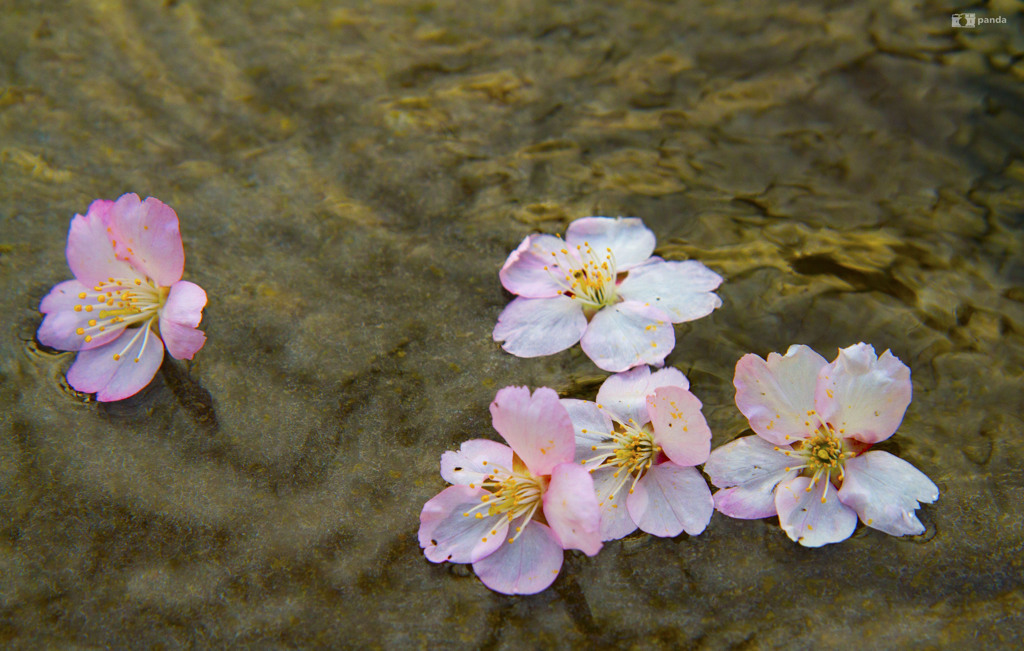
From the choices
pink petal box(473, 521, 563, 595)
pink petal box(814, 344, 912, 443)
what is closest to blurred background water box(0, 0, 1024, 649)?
pink petal box(473, 521, 563, 595)

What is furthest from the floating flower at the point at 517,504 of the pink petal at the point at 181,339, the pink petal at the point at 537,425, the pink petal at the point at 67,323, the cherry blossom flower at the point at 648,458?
the pink petal at the point at 67,323

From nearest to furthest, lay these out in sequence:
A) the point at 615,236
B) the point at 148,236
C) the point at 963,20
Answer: the point at 148,236 → the point at 615,236 → the point at 963,20

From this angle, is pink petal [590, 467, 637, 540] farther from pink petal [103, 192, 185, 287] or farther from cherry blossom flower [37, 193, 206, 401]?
pink petal [103, 192, 185, 287]

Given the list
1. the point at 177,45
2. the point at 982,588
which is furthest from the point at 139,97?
the point at 982,588

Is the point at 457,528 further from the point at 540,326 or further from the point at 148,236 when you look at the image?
the point at 148,236

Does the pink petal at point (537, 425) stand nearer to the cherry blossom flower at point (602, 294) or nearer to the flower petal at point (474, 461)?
the flower petal at point (474, 461)

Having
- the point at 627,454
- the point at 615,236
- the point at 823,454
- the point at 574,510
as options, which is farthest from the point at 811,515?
the point at 615,236
